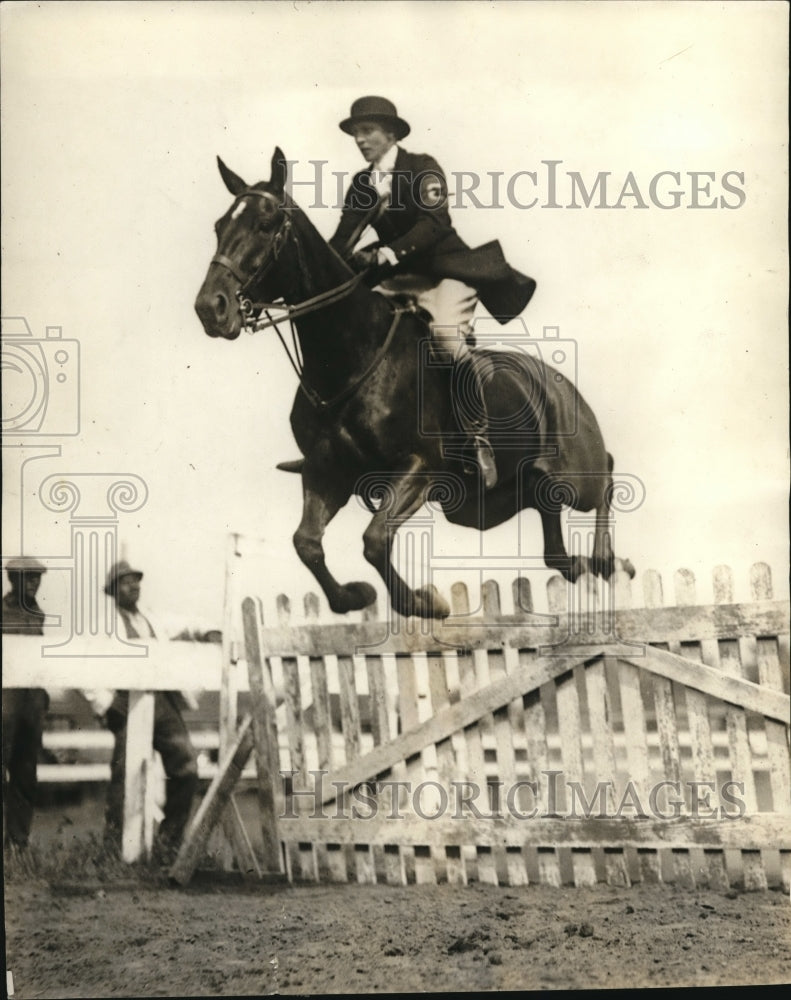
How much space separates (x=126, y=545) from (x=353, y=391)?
1.11 meters

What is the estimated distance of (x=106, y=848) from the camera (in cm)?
441

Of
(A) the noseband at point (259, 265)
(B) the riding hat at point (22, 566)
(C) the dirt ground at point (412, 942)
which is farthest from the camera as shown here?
(B) the riding hat at point (22, 566)

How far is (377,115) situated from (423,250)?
569 mm

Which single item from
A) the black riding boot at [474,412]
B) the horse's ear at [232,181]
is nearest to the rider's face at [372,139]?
the horse's ear at [232,181]

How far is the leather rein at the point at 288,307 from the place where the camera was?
4.35 metres

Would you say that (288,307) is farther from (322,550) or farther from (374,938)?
(374,938)

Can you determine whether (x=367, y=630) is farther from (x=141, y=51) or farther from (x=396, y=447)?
(x=141, y=51)

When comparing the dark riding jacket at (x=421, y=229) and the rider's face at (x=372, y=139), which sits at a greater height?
the rider's face at (x=372, y=139)

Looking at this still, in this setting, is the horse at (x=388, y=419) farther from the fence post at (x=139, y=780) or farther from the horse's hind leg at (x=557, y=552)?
the fence post at (x=139, y=780)

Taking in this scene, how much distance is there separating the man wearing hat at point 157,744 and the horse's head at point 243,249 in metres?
1.09

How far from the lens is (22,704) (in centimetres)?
445

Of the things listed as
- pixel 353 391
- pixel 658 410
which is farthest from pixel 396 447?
pixel 658 410

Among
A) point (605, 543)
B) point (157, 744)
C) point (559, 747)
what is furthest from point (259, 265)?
point (559, 747)

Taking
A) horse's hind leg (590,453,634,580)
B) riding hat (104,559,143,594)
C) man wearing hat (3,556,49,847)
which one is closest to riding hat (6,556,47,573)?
man wearing hat (3,556,49,847)
